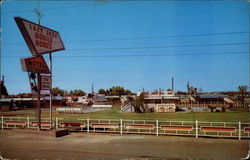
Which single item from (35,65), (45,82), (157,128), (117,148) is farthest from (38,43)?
(157,128)

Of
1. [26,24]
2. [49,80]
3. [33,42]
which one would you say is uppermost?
[26,24]

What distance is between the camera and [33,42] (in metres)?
11.9

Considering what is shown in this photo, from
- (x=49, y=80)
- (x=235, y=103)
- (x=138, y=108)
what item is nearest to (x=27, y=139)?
(x=49, y=80)

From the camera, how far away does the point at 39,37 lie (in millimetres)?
12359

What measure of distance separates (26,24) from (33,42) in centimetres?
102

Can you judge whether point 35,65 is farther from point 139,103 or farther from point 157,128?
point 139,103

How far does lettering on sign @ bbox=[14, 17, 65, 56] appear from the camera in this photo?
37.3 ft

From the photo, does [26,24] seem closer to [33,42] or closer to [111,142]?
[33,42]

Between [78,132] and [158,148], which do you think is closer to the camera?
[158,148]

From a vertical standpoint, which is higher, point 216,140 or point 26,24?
point 26,24

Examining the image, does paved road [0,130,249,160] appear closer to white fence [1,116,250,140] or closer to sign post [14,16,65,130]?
white fence [1,116,250,140]

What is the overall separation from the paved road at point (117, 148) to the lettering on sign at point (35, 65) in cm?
384

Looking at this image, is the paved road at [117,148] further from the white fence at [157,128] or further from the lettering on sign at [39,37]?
the lettering on sign at [39,37]

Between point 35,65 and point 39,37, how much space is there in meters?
1.66
